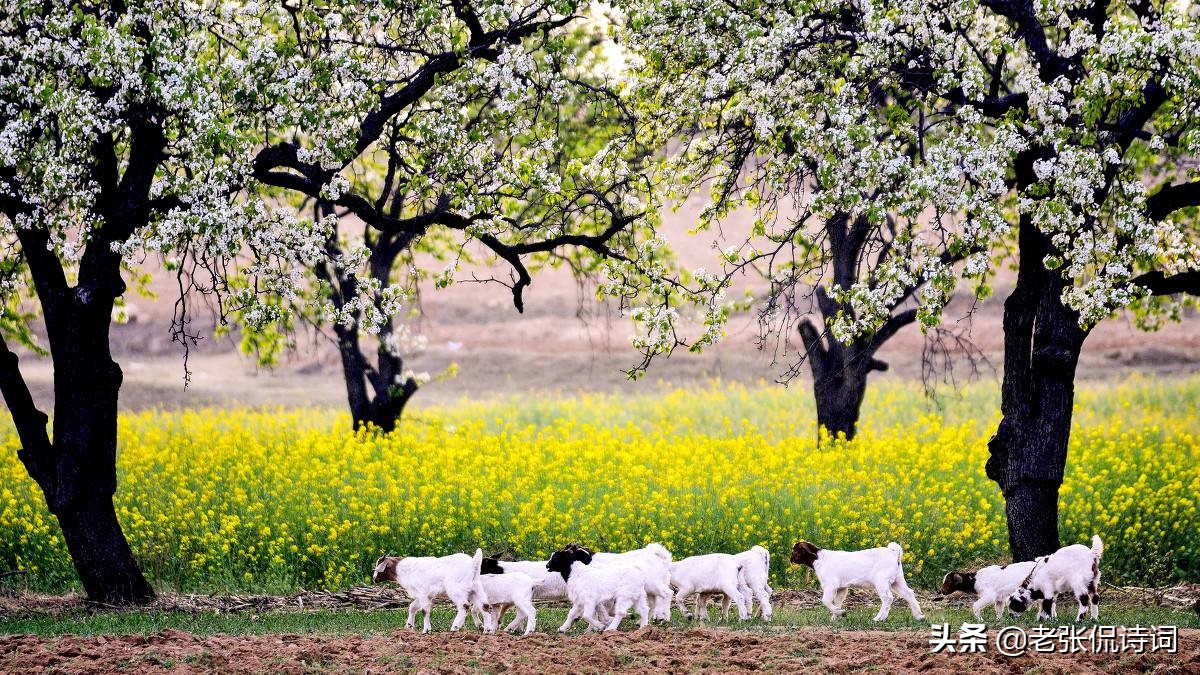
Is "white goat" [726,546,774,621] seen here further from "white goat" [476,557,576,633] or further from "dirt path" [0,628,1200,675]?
"white goat" [476,557,576,633]

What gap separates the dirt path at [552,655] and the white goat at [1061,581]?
114 cm

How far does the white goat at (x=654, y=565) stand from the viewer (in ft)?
38.4

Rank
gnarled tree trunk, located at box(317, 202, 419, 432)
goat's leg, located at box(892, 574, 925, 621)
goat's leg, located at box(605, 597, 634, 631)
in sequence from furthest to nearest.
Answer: gnarled tree trunk, located at box(317, 202, 419, 432)
goat's leg, located at box(892, 574, 925, 621)
goat's leg, located at box(605, 597, 634, 631)

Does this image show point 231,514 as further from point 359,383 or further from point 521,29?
point 521,29

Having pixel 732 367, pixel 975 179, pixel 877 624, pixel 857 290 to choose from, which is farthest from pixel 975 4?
pixel 732 367

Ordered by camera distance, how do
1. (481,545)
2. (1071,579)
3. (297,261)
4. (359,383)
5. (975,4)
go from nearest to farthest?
(1071,579) → (975,4) → (297,261) → (481,545) → (359,383)

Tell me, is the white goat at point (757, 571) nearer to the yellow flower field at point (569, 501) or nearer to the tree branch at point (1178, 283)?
the yellow flower field at point (569, 501)

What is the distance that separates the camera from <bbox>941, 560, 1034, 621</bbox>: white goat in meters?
12.6

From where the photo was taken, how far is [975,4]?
13031 millimetres

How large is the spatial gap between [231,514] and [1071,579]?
11.8m

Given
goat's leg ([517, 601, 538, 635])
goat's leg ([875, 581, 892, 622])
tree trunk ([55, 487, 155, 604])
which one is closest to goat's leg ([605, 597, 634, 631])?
goat's leg ([517, 601, 538, 635])

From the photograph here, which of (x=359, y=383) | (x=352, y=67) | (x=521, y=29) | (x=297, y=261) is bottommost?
(x=359, y=383)

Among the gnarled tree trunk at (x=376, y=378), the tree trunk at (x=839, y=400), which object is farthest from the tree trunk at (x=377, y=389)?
the tree trunk at (x=839, y=400)

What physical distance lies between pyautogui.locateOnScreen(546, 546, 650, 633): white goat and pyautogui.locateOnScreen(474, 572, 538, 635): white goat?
38 cm
